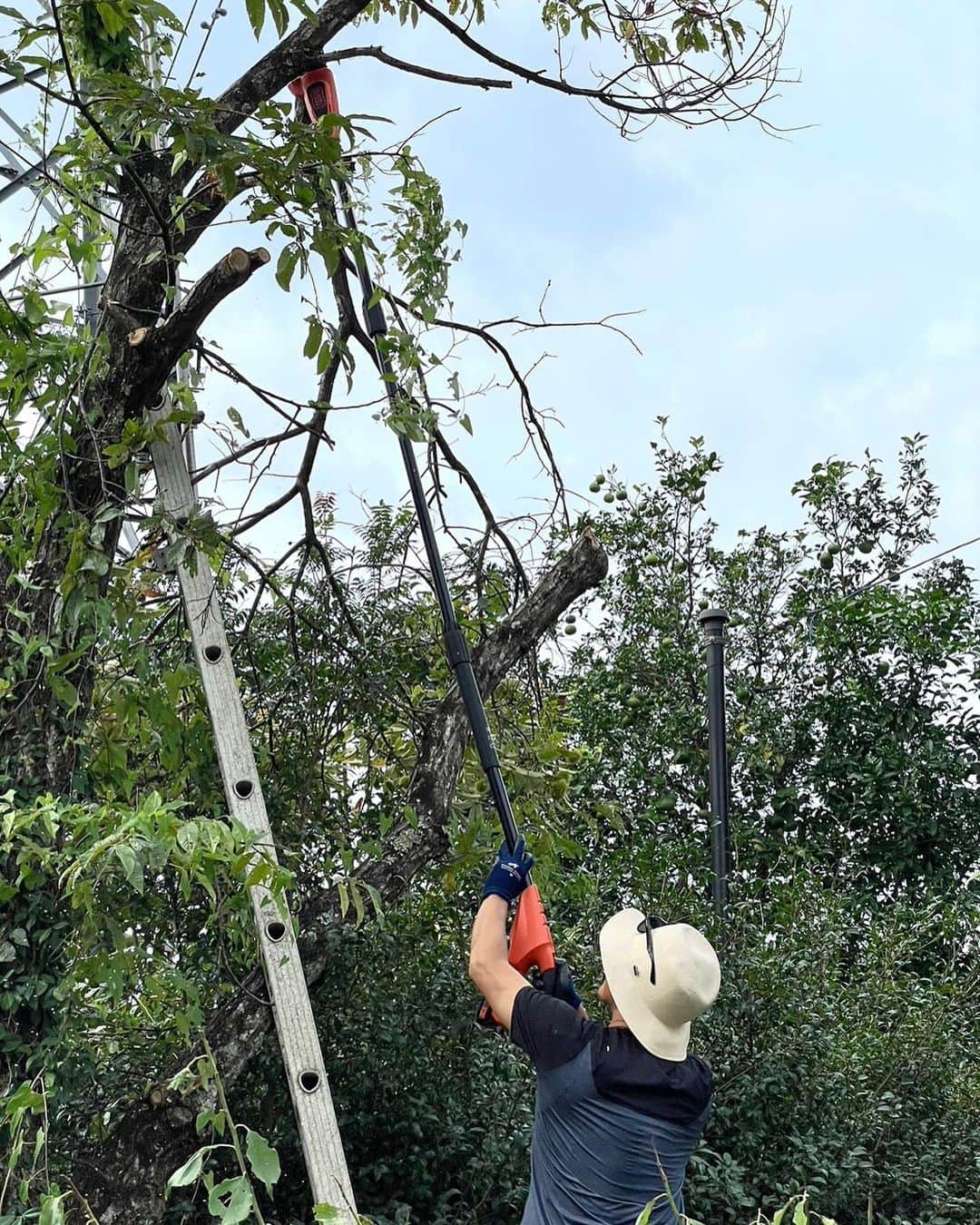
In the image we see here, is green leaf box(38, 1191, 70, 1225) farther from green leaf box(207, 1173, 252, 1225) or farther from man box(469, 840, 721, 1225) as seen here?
man box(469, 840, 721, 1225)

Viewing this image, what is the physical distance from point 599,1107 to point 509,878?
0.53m

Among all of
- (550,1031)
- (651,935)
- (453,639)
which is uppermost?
(453,639)

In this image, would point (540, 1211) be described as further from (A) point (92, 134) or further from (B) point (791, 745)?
(B) point (791, 745)

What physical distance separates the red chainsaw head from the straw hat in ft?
7.98

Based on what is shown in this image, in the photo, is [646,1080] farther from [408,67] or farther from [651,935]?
[408,67]

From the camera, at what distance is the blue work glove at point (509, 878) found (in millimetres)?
2930

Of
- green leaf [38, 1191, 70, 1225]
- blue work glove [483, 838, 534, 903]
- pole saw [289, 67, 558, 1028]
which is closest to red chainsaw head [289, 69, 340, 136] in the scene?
pole saw [289, 67, 558, 1028]

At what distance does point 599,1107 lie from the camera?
103 inches

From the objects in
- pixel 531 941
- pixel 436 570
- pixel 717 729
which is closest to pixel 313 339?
pixel 436 570

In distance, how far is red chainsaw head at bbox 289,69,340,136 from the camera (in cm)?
384

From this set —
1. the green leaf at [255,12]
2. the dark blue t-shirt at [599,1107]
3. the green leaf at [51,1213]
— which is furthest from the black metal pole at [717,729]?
the green leaf at [51,1213]

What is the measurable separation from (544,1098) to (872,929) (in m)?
3.55

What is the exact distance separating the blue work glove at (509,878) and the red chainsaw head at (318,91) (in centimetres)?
215

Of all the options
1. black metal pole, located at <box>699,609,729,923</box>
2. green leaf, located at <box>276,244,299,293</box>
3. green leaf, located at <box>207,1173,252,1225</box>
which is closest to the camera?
green leaf, located at <box>207,1173,252,1225</box>
